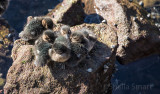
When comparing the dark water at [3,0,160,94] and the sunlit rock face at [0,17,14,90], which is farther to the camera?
the sunlit rock face at [0,17,14,90]

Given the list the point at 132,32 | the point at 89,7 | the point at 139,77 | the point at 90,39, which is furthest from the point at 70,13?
the point at 139,77

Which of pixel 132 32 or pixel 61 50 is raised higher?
pixel 132 32

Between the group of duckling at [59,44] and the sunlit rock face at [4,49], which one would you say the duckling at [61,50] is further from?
the sunlit rock face at [4,49]

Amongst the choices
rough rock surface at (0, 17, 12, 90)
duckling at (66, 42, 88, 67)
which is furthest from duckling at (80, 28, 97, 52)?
rough rock surface at (0, 17, 12, 90)

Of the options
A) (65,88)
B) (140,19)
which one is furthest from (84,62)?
(140,19)

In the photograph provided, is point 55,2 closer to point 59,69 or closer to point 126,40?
point 126,40

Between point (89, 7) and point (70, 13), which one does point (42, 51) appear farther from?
point (89, 7)

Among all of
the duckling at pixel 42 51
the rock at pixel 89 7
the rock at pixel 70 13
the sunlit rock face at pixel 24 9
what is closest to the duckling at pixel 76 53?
the duckling at pixel 42 51

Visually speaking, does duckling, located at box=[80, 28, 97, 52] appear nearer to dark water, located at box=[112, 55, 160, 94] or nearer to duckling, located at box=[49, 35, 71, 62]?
duckling, located at box=[49, 35, 71, 62]
